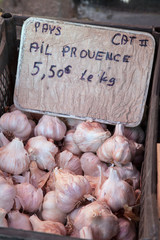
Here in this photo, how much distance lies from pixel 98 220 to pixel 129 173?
26 centimetres

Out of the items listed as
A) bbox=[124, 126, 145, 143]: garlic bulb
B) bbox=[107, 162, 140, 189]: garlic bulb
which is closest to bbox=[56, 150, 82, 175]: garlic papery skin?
bbox=[107, 162, 140, 189]: garlic bulb

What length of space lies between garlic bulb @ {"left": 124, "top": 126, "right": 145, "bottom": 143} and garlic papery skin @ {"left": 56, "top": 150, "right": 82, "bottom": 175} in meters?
0.22

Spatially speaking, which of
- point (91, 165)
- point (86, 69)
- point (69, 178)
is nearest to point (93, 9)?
point (86, 69)

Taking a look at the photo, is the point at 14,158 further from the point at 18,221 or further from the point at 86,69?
the point at 86,69

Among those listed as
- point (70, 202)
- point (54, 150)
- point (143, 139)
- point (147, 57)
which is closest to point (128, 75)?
point (147, 57)

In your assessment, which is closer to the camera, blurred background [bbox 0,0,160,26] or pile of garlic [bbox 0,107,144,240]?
pile of garlic [bbox 0,107,144,240]

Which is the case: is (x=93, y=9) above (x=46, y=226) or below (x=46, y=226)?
above

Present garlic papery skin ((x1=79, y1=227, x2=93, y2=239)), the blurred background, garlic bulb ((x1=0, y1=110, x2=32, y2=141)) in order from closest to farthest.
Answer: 1. garlic papery skin ((x1=79, y1=227, x2=93, y2=239))
2. garlic bulb ((x1=0, y1=110, x2=32, y2=141))
3. the blurred background

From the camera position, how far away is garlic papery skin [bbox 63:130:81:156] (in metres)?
1.06

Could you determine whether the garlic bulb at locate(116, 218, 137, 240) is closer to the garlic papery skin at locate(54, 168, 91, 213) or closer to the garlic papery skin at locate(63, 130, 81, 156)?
the garlic papery skin at locate(54, 168, 91, 213)

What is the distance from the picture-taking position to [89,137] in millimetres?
1004

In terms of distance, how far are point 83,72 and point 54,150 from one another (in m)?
0.30

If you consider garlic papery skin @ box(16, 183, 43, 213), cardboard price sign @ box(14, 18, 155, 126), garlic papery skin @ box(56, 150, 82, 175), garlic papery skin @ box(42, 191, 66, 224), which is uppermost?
cardboard price sign @ box(14, 18, 155, 126)

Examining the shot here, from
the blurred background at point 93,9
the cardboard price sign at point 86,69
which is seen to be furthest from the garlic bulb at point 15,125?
the blurred background at point 93,9
